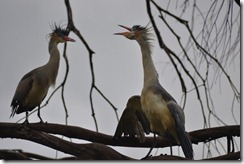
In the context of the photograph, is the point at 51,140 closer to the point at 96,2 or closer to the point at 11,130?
the point at 11,130

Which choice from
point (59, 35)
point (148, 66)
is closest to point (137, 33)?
point (148, 66)

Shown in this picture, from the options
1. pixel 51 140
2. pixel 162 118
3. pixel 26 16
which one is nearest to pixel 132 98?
pixel 162 118

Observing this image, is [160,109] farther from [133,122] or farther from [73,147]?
[73,147]

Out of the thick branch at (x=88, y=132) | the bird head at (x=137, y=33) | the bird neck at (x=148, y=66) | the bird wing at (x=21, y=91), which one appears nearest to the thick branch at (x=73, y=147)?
the thick branch at (x=88, y=132)

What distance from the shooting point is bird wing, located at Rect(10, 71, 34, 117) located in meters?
1.53

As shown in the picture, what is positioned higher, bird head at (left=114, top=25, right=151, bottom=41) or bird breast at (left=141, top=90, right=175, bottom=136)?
bird head at (left=114, top=25, right=151, bottom=41)

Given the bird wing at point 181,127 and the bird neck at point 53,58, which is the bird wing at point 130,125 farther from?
the bird neck at point 53,58

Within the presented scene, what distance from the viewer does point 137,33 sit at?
5.17 ft

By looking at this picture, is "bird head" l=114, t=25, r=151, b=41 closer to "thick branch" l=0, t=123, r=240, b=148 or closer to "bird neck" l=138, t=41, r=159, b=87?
"bird neck" l=138, t=41, r=159, b=87

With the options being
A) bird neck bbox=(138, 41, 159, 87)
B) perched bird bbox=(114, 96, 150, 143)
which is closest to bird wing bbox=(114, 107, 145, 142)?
perched bird bbox=(114, 96, 150, 143)

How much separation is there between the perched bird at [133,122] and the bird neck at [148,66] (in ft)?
0.21

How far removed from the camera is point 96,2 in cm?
151

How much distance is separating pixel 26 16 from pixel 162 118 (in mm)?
514

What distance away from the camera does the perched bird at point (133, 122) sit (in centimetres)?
154
